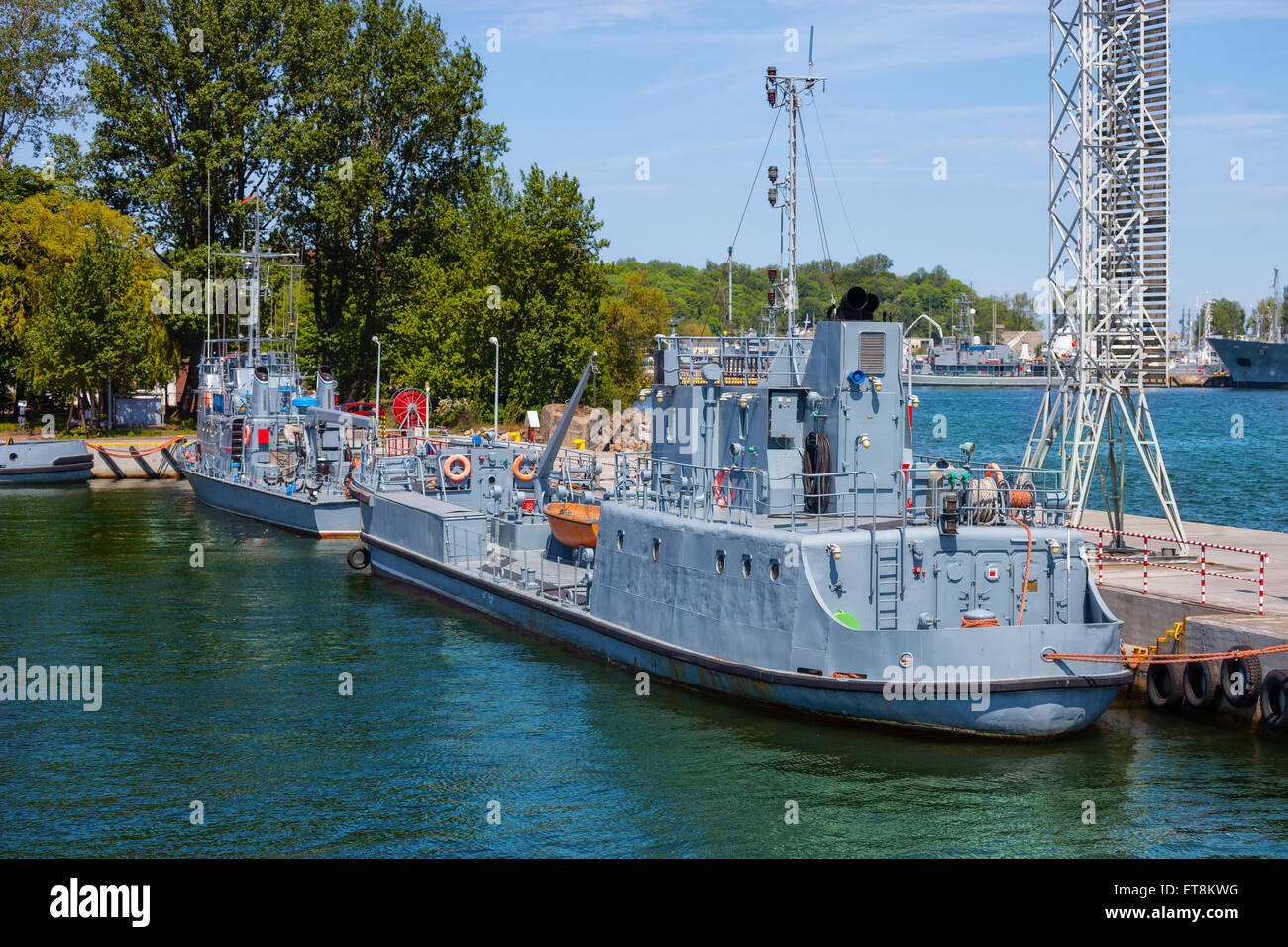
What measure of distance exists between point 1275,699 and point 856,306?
10.2 m

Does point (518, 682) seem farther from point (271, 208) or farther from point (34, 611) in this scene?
point (271, 208)

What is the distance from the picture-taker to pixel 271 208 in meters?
77.4

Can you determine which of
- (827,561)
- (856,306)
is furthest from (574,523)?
(827,561)

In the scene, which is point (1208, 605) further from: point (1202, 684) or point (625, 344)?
point (625, 344)

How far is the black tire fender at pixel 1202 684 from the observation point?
21891mm

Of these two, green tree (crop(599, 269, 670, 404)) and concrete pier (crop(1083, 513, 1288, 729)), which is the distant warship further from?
green tree (crop(599, 269, 670, 404))

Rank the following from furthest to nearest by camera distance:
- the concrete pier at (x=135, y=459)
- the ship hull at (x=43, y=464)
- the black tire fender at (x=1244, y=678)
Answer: the concrete pier at (x=135, y=459) → the ship hull at (x=43, y=464) → the black tire fender at (x=1244, y=678)

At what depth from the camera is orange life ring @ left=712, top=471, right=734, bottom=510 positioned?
24.6 m

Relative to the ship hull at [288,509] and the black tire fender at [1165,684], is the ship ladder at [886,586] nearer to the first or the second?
the black tire fender at [1165,684]

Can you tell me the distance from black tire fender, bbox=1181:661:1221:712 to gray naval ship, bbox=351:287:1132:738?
6.62 feet

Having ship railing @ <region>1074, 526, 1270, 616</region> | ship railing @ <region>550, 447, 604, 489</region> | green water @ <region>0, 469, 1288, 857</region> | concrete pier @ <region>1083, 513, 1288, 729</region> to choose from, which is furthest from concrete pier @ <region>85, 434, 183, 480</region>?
concrete pier @ <region>1083, 513, 1288, 729</region>

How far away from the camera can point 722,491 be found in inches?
1011

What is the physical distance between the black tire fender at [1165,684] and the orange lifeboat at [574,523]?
488 inches

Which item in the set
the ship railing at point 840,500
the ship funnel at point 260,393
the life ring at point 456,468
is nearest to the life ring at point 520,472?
the life ring at point 456,468
